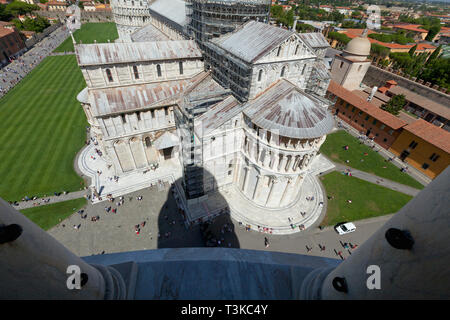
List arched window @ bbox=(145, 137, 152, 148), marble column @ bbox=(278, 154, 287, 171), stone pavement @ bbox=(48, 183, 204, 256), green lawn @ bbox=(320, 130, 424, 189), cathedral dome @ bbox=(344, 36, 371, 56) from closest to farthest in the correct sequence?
marble column @ bbox=(278, 154, 287, 171) → stone pavement @ bbox=(48, 183, 204, 256) → arched window @ bbox=(145, 137, 152, 148) → green lawn @ bbox=(320, 130, 424, 189) → cathedral dome @ bbox=(344, 36, 371, 56)

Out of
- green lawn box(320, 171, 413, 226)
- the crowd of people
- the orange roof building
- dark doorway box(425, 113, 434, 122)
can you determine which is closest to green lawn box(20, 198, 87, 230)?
green lawn box(320, 171, 413, 226)

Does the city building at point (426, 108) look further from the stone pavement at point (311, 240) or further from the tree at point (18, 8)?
the tree at point (18, 8)

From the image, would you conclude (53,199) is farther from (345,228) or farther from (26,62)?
(26,62)

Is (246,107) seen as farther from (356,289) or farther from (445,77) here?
(445,77)

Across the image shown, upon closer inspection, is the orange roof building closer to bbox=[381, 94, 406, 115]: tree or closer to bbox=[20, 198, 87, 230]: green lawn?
bbox=[381, 94, 406, 115]: tree

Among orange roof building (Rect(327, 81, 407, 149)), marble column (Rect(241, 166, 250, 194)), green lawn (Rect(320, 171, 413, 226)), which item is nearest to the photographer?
marble column (Rect(241, 166, 250, 194))

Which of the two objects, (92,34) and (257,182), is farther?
(92,34)

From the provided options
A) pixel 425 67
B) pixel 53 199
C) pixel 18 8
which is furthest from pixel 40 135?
pixel 18 8

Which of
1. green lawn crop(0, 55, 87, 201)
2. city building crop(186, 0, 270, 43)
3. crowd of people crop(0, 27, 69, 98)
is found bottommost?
green lawn crop(0, 55, 87, 201)
